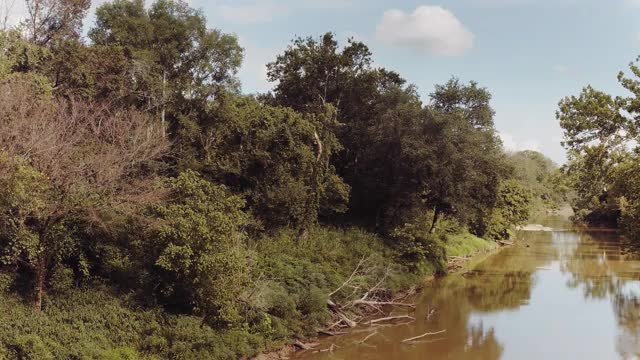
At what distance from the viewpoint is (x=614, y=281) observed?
3434cm

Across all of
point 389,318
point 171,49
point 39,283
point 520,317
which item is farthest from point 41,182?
point 520,317

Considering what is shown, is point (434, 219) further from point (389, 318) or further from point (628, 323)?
point (628, 323)

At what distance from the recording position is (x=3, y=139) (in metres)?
16.2

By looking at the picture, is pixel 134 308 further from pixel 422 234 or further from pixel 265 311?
pixel 422 234

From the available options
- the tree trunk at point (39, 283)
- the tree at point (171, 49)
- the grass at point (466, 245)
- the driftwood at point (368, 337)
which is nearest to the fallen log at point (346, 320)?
the driftwood at point (368, 337)

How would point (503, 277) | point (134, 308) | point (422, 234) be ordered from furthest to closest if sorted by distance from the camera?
point (503, 277)
point (422, 234)
point (134, 308)

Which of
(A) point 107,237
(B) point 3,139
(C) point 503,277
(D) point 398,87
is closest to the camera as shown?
(B) point 3,139

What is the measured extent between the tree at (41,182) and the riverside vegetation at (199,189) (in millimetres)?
61

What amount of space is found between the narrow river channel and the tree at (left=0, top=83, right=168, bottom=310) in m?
9.12

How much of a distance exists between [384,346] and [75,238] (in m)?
12.2

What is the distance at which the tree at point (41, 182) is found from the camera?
14797mm

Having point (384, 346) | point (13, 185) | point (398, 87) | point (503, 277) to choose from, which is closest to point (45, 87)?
point (13, 185)

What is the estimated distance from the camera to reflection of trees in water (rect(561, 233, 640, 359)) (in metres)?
22.7

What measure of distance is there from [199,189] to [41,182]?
5.37 meters
